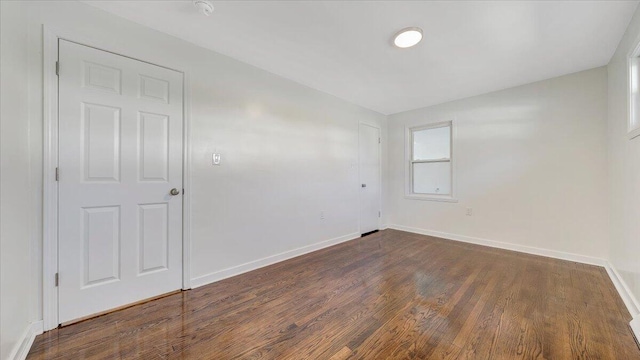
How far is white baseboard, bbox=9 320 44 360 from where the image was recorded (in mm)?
1332

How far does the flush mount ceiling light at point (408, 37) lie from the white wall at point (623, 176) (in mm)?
1567

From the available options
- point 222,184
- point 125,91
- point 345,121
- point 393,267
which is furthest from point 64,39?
point 393,267

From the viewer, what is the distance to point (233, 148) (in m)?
2.53

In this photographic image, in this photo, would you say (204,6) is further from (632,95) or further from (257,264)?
(632,95)

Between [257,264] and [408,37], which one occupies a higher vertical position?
[408,37]

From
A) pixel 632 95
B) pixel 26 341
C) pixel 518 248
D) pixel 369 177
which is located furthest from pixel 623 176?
pixel 26 341

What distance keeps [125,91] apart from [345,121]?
2847 millimetres

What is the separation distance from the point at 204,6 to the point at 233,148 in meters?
1.23

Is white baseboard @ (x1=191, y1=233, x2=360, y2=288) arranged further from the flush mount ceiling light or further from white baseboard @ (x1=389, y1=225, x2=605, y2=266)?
the flush mount ceiling light

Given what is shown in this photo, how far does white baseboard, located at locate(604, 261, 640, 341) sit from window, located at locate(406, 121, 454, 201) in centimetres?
184

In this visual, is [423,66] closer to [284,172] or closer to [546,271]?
[284,172]

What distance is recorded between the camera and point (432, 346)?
145 cm

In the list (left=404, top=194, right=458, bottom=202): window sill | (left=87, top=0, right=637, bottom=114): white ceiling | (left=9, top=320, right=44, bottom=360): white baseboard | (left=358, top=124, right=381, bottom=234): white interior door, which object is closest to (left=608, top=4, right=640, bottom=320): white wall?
(left=87, top=0, right=637, bottom=114): white ceiling

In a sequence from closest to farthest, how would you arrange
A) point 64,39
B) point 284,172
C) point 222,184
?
point 64,39, point 222,184, point 284,172
